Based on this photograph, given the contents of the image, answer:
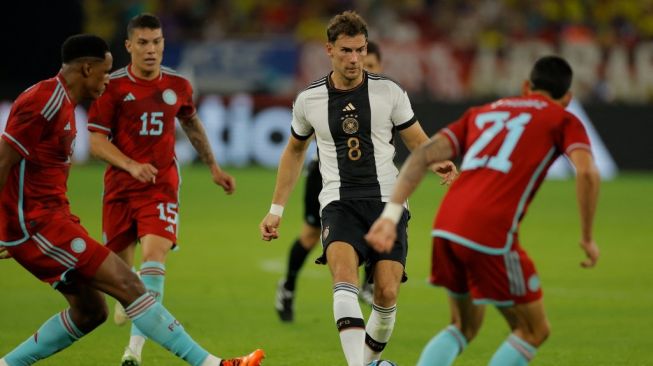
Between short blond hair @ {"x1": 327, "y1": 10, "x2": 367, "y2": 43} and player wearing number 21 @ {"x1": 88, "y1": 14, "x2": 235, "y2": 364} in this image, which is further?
player wearing number 21 @ {"x1": 88, "y1": 14, "x2": 235, "y2": 364}

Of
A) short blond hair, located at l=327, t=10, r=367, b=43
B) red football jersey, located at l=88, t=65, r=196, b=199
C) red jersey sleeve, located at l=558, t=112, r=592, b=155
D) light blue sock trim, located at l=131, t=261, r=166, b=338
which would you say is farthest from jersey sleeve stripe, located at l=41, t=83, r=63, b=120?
red jersey sleeve, located at l=558, t=112, r=592, b=155

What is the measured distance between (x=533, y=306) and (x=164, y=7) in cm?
2375

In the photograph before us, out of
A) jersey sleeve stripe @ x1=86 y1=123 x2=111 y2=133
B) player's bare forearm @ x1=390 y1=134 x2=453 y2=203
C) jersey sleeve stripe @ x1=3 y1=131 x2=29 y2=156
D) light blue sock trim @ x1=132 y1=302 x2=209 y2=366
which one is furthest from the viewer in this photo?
jersey sleeve stripe @ x1=86 y1=123 x2=111 y2=133

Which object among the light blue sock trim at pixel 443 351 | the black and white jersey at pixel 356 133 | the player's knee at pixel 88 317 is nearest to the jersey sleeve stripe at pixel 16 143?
the player's knee at pixel 88 317

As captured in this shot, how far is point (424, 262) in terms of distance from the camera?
1412 cm

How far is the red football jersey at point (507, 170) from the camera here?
19.6 feet

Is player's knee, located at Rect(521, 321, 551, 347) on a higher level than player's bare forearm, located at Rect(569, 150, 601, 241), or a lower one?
lower

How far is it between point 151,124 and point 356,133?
1874 millimetres

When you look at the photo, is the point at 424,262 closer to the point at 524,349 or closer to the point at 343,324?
the point at 343,324

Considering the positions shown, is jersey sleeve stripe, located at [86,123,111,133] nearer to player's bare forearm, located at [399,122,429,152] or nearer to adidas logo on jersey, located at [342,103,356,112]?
adidas logo on jersey, located at [342,103,356,112]

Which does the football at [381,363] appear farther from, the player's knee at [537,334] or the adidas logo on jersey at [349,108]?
the adidas logo on jersey at [349,108]

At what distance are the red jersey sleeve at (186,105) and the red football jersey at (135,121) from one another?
8 centimetres

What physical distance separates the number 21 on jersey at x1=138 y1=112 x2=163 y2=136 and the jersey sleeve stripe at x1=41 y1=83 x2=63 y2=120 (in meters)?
1.90

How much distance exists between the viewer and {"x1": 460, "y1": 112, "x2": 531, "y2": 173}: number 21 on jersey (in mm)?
6020
